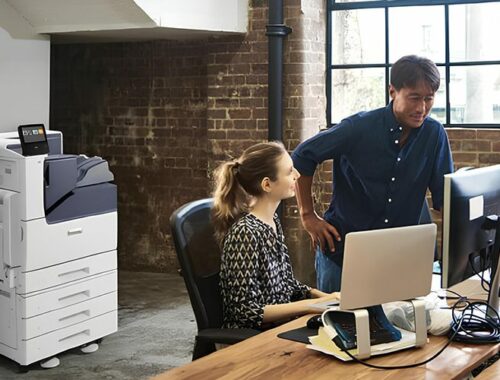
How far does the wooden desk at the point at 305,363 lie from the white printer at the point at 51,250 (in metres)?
2.32

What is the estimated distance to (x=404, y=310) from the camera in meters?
2.58

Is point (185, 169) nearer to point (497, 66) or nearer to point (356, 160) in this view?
point (497, 66)

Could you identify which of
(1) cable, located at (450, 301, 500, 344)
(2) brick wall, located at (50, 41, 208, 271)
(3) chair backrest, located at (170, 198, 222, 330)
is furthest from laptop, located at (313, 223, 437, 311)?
(2) brick wall, located at (50, 41, 208, 271)

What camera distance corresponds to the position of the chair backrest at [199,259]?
2.84 meters

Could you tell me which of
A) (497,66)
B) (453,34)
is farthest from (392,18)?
(497,66)

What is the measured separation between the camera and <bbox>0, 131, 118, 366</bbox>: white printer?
453cm

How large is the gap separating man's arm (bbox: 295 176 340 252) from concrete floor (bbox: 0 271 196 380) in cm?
147

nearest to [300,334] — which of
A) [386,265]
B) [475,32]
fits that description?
[386,265]

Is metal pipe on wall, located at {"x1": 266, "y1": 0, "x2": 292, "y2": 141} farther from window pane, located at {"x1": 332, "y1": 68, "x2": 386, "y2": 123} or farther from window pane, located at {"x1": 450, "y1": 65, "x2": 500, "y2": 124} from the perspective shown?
window pane, located at {"x1": 450, "y1": 65, "x2": 500, "y2": 124}

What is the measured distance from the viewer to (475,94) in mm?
5781

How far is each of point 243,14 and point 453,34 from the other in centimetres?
151

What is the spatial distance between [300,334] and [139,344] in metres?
2.65

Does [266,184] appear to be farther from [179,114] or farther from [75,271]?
[179,114]

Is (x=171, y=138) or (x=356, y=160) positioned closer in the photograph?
(x=356, y=160)
